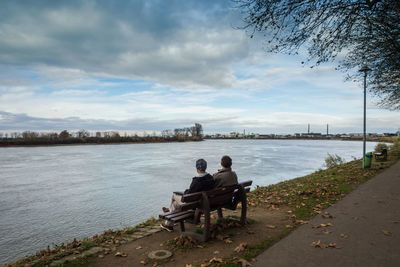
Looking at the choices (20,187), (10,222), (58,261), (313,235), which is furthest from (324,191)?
(20,187)

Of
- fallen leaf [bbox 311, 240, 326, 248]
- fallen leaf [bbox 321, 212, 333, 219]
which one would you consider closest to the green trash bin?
fallen leaf [bbox 321, 212, 333, 219]

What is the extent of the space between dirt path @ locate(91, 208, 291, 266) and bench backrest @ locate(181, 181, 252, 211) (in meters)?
0.67

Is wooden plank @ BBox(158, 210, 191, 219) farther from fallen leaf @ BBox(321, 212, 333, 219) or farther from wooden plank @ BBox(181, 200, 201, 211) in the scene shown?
fallen leaf @ BBox(321, 212, 333, 219)

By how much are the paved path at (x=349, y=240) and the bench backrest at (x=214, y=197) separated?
1.26m

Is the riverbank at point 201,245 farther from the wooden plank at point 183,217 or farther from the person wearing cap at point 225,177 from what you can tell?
the person wearing cap at point 225,177

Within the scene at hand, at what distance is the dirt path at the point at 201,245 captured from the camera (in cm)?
426

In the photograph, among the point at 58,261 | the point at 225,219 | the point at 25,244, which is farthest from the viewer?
the point at 25,244

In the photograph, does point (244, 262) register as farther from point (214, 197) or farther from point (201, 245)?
point (214, 197)

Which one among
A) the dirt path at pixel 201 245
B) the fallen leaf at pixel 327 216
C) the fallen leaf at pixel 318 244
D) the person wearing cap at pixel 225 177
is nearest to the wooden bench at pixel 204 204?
the person wearing cap at pixel 225 177

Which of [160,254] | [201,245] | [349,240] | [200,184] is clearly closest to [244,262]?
[201,245]

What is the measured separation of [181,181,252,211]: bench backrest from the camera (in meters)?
4.60

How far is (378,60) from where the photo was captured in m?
11.4

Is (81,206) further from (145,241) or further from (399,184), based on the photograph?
(399,184)

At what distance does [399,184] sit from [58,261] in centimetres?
1086
